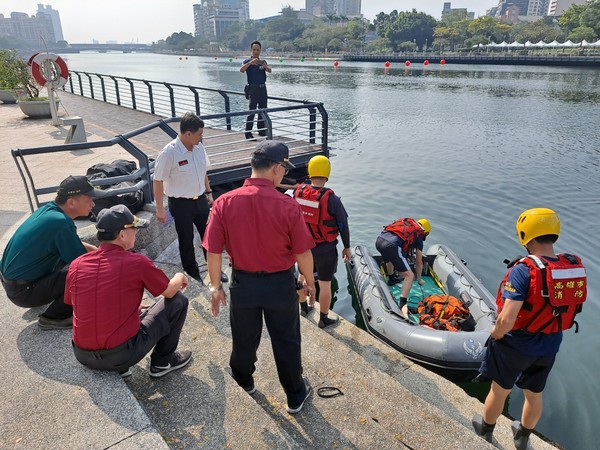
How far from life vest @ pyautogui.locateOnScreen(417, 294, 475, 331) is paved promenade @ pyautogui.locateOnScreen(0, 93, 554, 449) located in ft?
4.81

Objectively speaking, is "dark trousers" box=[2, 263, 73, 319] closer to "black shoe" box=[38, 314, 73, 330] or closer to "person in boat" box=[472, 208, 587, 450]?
"black shoe" box=[38, 314, 73, 330]

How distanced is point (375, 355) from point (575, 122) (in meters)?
26.0

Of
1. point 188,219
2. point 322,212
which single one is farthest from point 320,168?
point 188,219

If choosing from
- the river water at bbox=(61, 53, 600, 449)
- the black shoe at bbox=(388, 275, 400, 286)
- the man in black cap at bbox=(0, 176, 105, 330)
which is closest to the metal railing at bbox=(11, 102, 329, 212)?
the man in black cap at bbox=(0, 176, 105, 330)

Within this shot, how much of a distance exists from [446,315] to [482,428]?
2.30 metres

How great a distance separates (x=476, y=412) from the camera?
4.13 meters

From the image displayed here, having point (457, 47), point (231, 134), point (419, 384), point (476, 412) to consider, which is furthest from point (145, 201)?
point (457, 47)

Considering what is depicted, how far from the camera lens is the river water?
6.09 metres

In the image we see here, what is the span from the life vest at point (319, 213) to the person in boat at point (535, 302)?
1.94 meters

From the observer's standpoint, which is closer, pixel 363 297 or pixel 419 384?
pixel 419 384

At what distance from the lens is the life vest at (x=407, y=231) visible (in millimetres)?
6797

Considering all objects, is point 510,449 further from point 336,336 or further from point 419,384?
point 336,336

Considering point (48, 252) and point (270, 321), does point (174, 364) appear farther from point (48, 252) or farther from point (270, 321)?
point (48, 252)

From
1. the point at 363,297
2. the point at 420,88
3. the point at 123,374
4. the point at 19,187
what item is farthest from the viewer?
the point at 420,88
